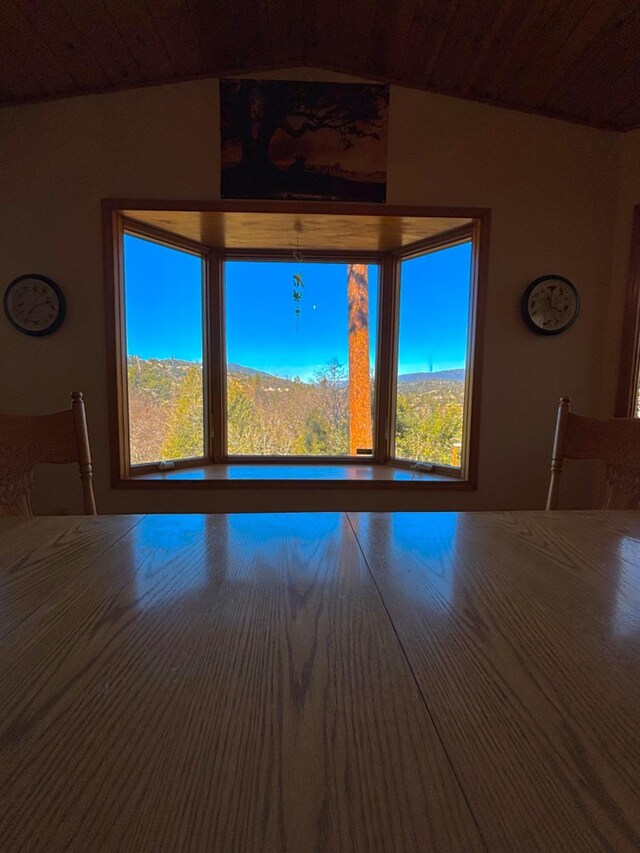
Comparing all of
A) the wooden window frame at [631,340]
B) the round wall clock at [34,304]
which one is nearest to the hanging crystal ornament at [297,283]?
the round wall clock at [34,304]

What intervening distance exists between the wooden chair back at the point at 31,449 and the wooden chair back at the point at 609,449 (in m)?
1.33

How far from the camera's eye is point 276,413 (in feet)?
8.28

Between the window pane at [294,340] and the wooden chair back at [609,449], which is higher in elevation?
the window pane at [294,340]

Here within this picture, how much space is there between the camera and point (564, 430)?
3.94ft

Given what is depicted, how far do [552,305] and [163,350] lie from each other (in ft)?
6.92

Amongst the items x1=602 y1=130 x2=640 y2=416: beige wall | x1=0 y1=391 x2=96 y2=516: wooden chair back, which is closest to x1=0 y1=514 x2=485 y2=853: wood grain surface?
x1=0 y1=391 x2=96 y2=516: wooden chair back

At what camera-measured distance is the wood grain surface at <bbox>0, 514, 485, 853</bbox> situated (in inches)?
10.5

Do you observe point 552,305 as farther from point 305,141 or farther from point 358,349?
point 305,141

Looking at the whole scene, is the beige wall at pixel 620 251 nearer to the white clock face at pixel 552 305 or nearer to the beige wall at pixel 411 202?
the beige wall at pixel 411 202

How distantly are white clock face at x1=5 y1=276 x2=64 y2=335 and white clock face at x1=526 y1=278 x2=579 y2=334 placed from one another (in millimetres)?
2390

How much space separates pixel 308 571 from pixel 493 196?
2174 mm

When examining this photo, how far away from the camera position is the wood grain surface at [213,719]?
0.27 m

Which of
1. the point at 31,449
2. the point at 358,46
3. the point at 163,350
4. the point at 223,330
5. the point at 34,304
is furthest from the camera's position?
the point at 223,330

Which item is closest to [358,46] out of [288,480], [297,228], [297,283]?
[297,228]
